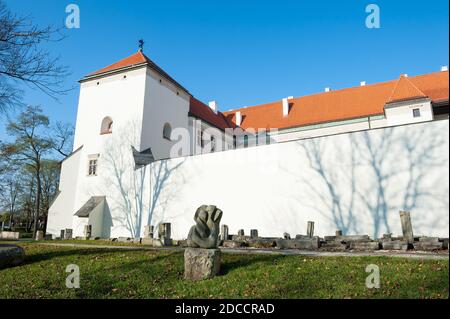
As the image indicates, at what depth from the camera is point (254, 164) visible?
1716 centimetres

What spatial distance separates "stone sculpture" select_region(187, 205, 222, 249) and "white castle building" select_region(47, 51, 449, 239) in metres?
5.19

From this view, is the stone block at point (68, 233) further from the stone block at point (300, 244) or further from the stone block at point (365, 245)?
the stone block at point (365, 245)

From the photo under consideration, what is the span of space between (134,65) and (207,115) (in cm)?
1082

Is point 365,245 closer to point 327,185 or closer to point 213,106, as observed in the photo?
point 327,185

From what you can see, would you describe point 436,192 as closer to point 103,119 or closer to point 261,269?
point 261,269

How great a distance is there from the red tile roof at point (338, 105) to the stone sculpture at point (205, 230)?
24.0 metres

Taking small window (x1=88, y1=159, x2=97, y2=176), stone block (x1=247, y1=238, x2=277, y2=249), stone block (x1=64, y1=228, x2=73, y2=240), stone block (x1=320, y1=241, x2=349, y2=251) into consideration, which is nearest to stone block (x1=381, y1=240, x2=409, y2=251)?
stone block (x1=320, y1=241, x2=349, y2=251)

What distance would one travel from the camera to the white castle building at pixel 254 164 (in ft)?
43.8

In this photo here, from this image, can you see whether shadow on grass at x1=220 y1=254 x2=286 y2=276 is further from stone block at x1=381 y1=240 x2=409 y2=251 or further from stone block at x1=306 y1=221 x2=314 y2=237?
stone block at x1=306 y1=221 x2=314 y2=237

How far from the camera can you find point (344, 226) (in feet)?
46.9

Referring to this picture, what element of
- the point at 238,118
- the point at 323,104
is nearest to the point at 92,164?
the point at 238,118

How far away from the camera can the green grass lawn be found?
219 inches

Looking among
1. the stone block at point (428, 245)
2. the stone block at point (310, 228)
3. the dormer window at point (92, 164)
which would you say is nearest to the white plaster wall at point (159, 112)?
the dormer window at point (92, 164)

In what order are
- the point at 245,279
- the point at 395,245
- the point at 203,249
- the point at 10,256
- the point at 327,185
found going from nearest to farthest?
the point at 245,279
the point at 203,249
the point at 10,256
the point at 395,245
the point at 327,185
